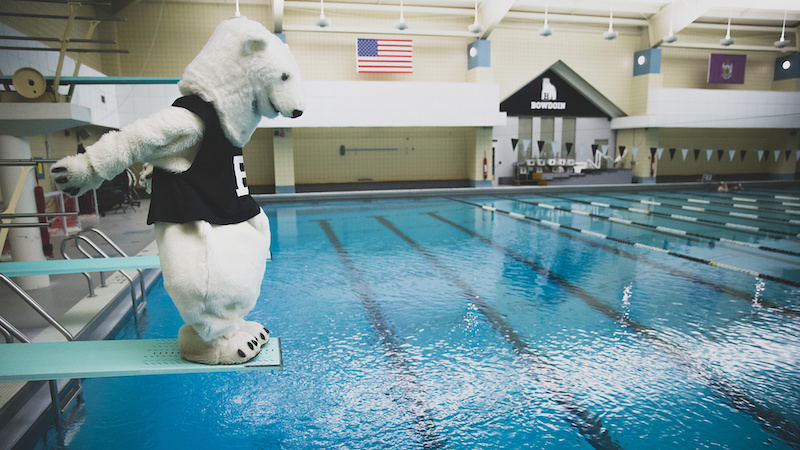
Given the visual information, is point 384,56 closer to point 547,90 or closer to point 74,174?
point 547,90

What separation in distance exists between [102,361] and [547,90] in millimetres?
17098

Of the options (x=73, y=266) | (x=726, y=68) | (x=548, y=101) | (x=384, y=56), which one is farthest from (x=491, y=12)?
(x=73, y=266)

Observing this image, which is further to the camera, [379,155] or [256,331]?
[379,155]

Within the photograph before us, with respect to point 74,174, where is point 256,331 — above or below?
below

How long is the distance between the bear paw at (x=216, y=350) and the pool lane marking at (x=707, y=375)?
99.9 inches

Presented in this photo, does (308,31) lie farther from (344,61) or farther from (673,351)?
(673,351)

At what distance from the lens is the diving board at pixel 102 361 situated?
150 centimetres

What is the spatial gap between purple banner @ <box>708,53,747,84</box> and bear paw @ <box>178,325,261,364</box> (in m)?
19.8

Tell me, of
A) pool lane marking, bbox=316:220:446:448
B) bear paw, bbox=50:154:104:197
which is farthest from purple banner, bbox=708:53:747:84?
bear paw, bbox=50:154:104:197

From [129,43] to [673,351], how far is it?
1504 centimetres

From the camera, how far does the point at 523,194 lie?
45.8 feet

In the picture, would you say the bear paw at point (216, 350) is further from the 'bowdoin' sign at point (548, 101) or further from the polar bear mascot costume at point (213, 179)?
the 'bowdoin' sign at point (548, 101)

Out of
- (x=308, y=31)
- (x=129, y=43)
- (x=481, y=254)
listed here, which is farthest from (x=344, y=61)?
(x=481, y=254)

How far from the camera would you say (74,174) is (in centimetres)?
138
